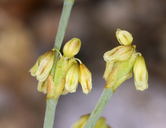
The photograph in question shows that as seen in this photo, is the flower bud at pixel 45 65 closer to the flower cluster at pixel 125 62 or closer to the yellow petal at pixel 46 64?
the yellow petal at pixel 46 64

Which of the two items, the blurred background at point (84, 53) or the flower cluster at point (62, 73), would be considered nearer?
the flower cluster at point (62, 73)

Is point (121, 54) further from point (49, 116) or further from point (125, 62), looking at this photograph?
point (49, 116)

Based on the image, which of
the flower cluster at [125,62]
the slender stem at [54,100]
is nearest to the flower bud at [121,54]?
the flower cluster at [125,62]

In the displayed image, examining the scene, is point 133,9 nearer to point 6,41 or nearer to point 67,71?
point 6,41

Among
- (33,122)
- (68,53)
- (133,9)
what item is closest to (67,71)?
(68,53)

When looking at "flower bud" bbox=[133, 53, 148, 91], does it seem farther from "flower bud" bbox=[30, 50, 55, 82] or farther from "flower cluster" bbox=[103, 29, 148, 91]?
"flower bud" bbox=[30, 50, 55, 82]

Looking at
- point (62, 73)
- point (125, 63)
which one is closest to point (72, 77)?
point (62, 73)
